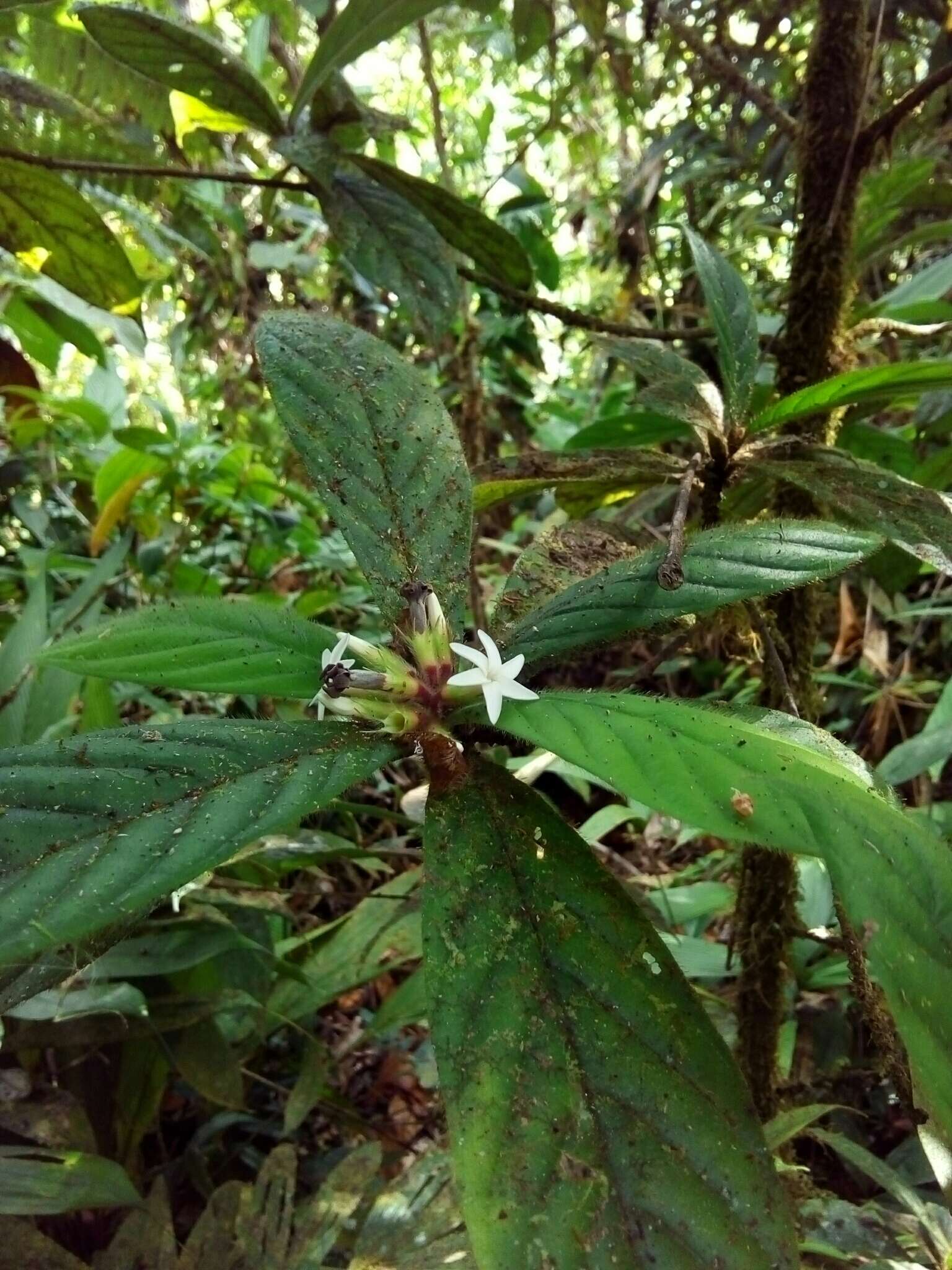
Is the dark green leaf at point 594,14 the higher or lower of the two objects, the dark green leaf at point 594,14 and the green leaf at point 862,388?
the higher

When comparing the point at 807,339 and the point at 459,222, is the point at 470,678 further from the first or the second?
the point at 459,222

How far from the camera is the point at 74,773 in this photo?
0.38m

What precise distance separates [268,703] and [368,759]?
897mm

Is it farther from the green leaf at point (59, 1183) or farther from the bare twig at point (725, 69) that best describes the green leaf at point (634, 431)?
the green leaf at point (59, 1183)

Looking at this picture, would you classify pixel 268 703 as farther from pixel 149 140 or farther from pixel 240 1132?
pixel 149 140

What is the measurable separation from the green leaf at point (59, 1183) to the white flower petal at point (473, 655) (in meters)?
0.56

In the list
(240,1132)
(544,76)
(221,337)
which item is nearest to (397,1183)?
(240,1132)

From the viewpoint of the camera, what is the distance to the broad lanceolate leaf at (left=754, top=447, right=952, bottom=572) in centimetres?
55

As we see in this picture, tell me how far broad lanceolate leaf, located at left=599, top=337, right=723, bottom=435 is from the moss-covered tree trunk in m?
0.11

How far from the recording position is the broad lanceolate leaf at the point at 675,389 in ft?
2.21

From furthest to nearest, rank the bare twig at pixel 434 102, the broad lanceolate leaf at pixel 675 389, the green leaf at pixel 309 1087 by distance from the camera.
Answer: the bare twig at pixel 434 102 → the green leaf at pixel 309 1087 → the broad lanceolate leaf at pixel 675 389

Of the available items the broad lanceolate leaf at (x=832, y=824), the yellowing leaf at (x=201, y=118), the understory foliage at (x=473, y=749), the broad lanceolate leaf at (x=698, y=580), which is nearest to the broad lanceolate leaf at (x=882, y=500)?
the understory foliage at (x=473, y=749)

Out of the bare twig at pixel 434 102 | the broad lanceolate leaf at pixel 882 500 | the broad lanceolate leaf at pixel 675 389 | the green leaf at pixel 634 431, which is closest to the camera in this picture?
the broad lanceolate leaf at pixel 882 500

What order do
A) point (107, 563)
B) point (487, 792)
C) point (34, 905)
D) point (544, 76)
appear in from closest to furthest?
point (34, 905) → point (487, 792) → point (107, 563) → point (544, 76)
